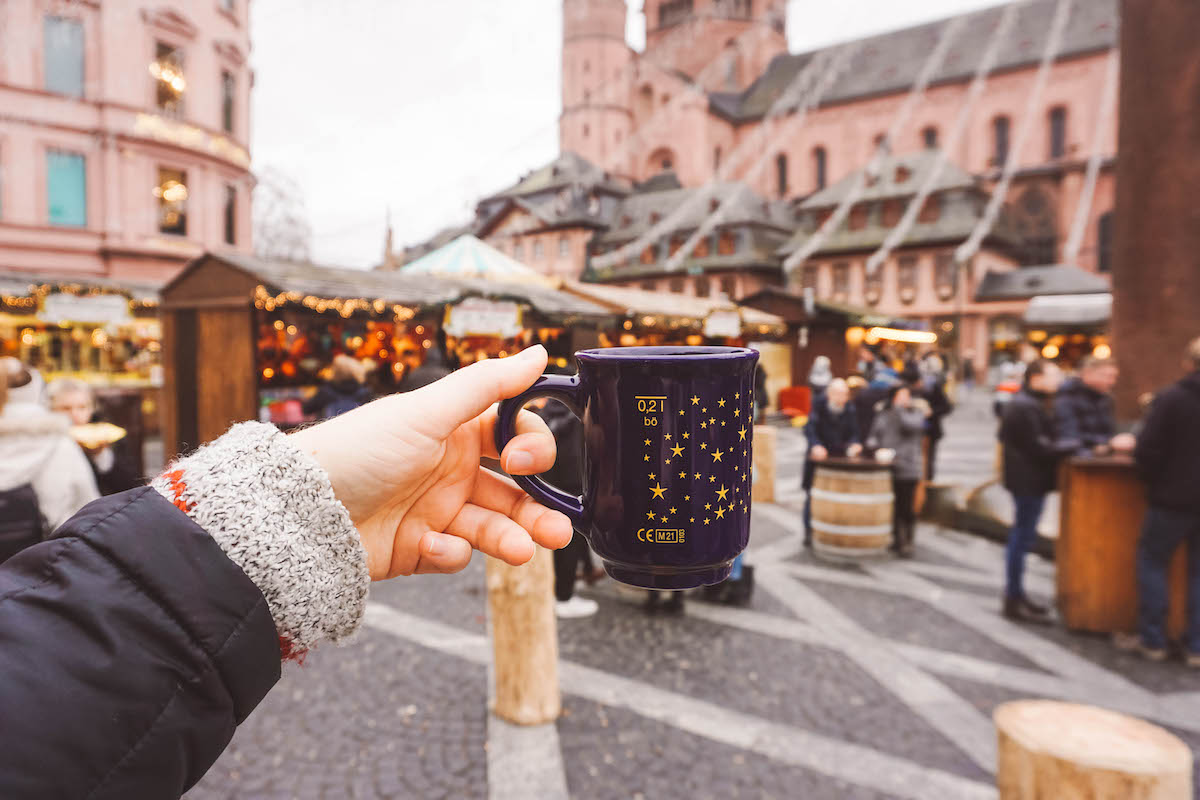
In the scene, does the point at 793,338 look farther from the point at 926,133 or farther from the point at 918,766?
the point at 926,133

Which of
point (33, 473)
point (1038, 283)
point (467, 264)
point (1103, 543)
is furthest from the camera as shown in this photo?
point (1038, 283)

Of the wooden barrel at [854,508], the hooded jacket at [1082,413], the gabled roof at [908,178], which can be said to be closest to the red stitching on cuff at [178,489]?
the wooden barrel at [854,508]

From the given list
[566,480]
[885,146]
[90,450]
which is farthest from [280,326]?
[885,146]

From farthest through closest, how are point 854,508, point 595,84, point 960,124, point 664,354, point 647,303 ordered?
1. point 595,84
2. point 960,124
3. point 647,303
4. point 854,508
5. point 664,354

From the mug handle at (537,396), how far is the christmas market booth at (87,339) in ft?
37.2

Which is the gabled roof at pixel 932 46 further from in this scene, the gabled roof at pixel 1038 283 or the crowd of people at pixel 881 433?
the crowd of people at pixel 881 433

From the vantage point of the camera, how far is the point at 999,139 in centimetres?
4384

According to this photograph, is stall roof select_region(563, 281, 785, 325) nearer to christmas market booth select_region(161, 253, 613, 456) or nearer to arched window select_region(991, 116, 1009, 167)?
christmas market booth select_region(161, 253, 613, 456)

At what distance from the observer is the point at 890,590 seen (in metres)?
5.22

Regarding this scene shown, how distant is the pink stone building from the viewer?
52.1 feet

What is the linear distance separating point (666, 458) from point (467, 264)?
10991 mm

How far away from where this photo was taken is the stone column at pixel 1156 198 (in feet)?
19.5

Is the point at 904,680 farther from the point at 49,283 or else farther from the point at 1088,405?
the point at 49,283

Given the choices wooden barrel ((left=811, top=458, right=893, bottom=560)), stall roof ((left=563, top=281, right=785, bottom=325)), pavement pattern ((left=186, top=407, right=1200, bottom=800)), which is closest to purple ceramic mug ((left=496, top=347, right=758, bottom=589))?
pavement pattern ((left=186, top=407, right=1200, bottom=800))
